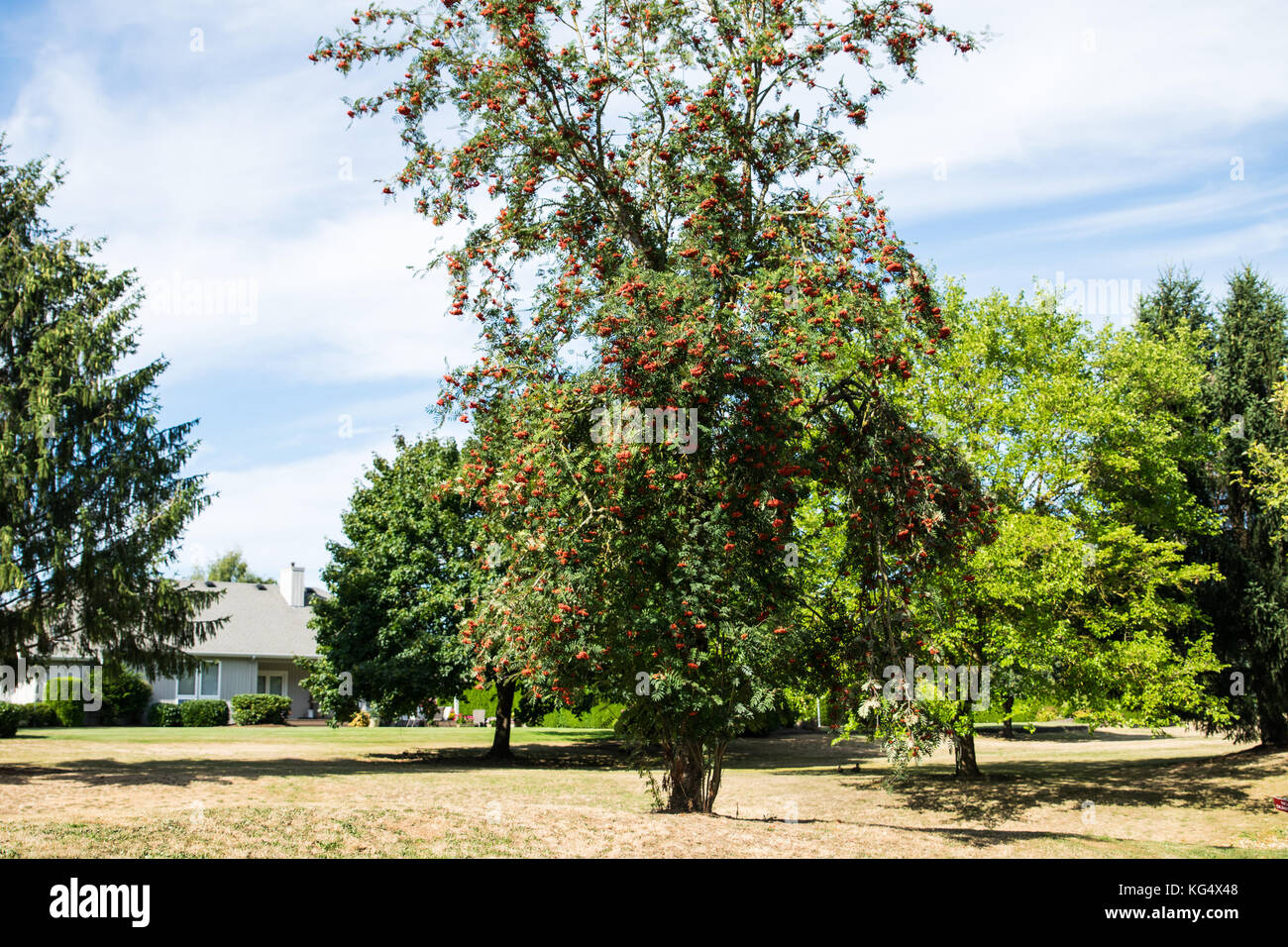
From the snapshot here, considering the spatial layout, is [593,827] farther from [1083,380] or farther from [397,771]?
[1083,380]

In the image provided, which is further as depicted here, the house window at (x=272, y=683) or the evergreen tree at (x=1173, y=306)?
the house window at (x=272, y=683)

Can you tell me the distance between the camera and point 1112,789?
2312 cm

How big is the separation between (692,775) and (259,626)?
36919 mm

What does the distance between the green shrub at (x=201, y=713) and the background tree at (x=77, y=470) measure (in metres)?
19.9

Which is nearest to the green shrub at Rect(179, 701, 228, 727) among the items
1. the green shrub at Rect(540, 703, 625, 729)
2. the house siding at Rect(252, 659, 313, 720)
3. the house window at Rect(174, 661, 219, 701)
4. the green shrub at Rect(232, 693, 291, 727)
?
the green shrub at Rect(232, 693, 291, 727)

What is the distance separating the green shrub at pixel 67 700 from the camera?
35688 millimetres

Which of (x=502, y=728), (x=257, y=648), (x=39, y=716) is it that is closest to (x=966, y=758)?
(x=502, y=728)

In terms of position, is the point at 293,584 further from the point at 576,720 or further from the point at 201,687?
the point at 576,720

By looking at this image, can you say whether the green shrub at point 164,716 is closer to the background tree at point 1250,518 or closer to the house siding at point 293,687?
the house siding at point 293,687

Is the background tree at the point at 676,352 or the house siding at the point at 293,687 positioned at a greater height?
the background tree at the point at 676,352

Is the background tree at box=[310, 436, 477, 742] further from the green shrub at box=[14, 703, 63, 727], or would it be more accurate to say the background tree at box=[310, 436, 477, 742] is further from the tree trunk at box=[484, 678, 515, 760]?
the green shrub at box=[14, 703, 63, 727]

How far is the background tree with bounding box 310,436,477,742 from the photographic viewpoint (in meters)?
25.2

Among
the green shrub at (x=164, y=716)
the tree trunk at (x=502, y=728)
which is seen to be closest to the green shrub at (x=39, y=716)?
the green shrub at (x=164, y=716)

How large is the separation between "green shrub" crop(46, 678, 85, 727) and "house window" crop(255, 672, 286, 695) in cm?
831
